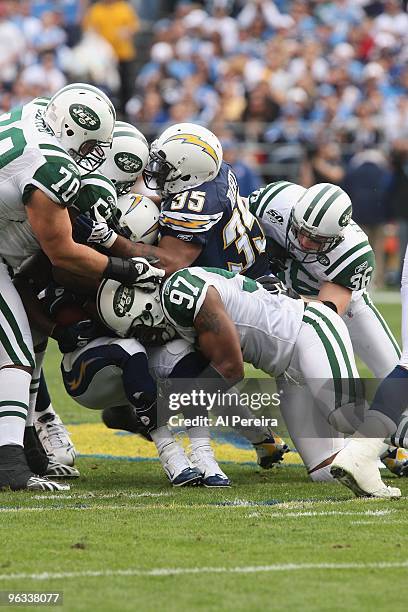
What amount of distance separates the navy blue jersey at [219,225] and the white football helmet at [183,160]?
2.3 inches

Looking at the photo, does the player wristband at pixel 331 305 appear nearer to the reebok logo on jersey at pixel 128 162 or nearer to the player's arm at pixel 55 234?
the reebok logo on jersey at pixel 128 162

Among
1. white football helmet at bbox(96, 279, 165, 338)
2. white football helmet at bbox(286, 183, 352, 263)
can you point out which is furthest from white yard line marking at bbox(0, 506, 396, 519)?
white football helmet at bbox(286, 183, 352, 263)

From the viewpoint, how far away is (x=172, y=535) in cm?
477

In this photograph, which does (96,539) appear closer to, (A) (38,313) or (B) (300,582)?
(B) (300,582)

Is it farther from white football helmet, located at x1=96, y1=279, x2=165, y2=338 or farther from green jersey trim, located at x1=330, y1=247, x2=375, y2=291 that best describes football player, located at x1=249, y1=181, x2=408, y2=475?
white football helmet, located at x1=96, y1=279, x2=165, y2=338

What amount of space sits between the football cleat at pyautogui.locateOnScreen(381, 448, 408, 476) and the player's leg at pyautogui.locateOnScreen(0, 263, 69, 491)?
1.73 meters

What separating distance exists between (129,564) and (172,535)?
480 mm

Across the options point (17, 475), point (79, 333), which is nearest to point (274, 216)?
point (79, 333)

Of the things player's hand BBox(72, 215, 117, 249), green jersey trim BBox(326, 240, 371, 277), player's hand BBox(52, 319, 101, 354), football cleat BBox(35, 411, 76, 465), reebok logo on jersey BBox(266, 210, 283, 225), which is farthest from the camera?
reebok logo on jersey BBox(266, 210, 283, 225)

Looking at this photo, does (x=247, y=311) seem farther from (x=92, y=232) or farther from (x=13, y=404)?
(x=13, y=404)

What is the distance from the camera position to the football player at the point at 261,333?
5.98 metres

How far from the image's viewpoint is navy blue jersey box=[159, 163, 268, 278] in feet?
20.7

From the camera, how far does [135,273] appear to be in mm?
6113

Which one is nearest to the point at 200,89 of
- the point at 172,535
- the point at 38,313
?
the point at 38,313
